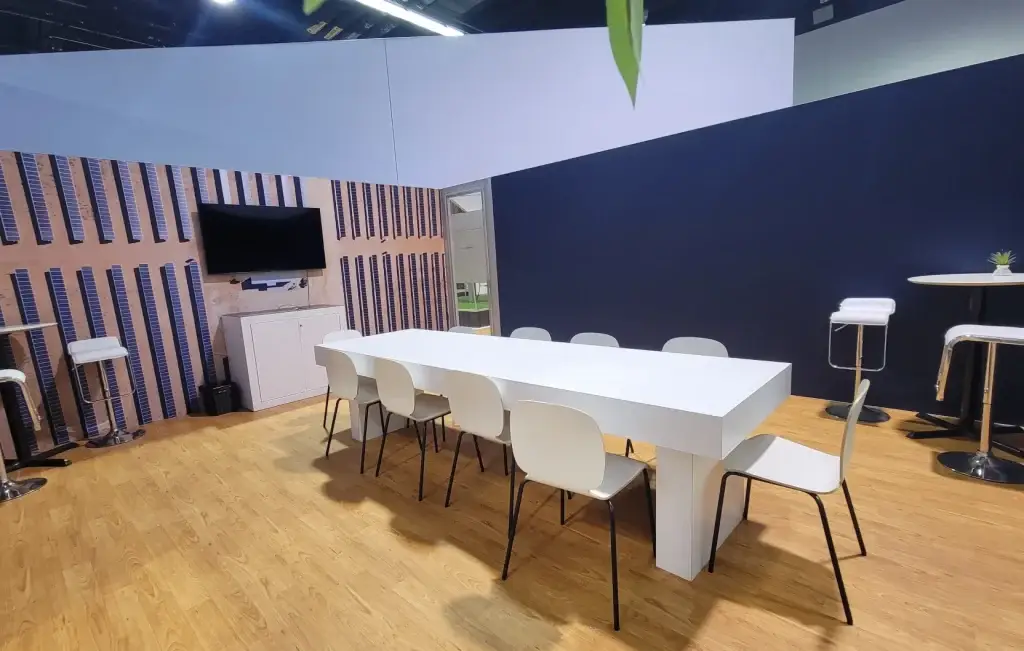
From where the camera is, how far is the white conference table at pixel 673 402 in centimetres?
170

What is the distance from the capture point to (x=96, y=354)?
3.79 m

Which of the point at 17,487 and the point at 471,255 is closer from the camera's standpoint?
the point at 17,487

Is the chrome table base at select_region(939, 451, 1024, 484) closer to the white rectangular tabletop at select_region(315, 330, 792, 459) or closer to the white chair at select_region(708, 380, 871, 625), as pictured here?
the white chair at select_region(708, 380, 871, 625)

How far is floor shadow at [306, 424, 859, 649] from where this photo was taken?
5.76 ft

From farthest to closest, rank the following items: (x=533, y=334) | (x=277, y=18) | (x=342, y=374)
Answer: (x=277, y=18)
(x=533, y=334)
(x=342, y=374)

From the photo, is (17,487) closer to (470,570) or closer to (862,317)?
(470,570)

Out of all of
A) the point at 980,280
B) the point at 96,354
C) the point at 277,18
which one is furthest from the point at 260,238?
the point at 980,280

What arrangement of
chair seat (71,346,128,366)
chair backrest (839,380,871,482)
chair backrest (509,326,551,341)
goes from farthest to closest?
1. chair seat (71,346,128,366)
2. chair backrest (509,326,551,341)
3. chair backrest (839,380,871,482)

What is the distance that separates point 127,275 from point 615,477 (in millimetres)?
4728

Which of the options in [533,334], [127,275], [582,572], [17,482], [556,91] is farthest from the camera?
[556,91]

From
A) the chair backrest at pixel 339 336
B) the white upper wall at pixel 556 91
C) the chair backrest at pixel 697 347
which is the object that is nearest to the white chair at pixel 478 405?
the chair backrest at pixel 697 347

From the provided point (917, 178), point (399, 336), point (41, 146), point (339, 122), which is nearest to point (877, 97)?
point (917, 178)

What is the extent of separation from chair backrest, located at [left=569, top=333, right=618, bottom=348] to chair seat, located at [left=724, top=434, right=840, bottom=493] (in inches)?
47.8

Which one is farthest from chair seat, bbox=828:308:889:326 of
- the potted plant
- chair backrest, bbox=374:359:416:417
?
chair backrest, bbox=374:359:416:417
